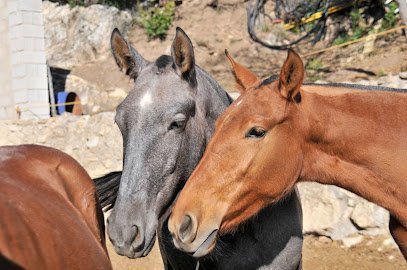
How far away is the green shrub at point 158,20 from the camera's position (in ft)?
50.9

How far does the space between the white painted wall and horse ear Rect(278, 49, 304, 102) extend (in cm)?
789

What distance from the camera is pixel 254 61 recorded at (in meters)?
13.4

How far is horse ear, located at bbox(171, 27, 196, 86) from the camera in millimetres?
2926

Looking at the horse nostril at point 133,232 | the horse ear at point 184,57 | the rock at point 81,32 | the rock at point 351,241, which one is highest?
the horse ear at point 184,57

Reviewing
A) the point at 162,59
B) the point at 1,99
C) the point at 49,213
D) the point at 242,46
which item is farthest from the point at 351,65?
the point at 49,213

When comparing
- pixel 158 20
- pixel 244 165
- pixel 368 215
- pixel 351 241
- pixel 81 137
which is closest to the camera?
pixel 244 165

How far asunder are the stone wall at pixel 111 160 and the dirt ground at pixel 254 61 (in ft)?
0.56

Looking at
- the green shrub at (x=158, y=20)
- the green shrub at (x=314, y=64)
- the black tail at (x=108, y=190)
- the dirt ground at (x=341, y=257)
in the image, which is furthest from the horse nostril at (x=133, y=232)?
the green shrub at (x=158, y=20)

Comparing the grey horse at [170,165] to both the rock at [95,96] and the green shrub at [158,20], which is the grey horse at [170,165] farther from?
the green shrub at [158,20]

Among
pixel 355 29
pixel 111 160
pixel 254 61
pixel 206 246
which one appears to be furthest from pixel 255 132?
pixel 254 61

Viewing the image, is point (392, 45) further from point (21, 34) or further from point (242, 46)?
point (21, 34)

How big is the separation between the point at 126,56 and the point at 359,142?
4.44 ft

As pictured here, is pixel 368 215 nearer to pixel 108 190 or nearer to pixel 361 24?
pixel 108 190

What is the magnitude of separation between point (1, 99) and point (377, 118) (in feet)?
27.7
